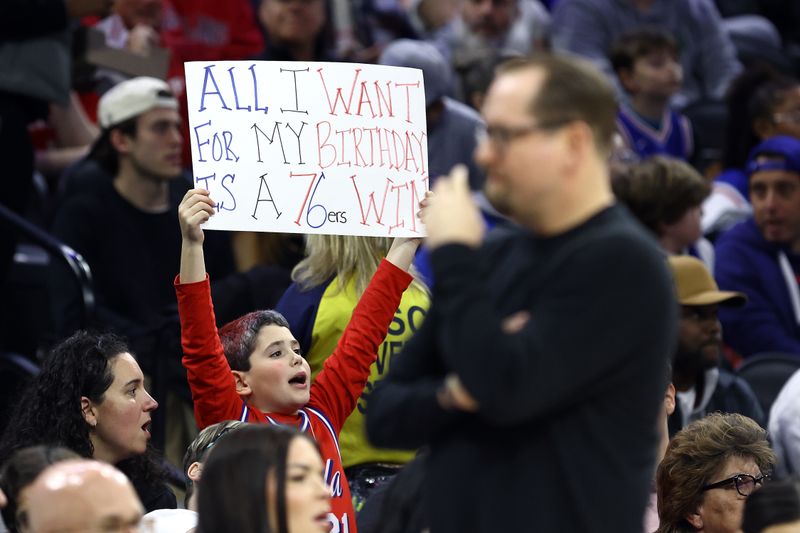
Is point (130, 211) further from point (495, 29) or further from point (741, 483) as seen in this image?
point (495, 29)

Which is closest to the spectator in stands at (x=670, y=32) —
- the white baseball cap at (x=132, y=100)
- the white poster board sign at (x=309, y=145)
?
the white baseball cap at (x=132, y=100)

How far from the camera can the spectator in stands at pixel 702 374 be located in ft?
19.4

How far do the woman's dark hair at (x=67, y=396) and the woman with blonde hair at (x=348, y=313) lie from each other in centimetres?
64

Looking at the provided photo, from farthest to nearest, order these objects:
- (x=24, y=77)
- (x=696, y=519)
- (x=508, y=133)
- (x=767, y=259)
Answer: (x=767, y=259), (x=24, y=77), (x=696, y=519), (x=508, y=133)

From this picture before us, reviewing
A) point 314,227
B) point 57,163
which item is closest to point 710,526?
point 314,227

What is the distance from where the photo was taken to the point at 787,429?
5789 millimetres

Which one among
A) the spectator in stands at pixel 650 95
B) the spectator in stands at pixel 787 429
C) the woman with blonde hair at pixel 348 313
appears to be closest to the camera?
the woman with blonde hair at pixel 348 313

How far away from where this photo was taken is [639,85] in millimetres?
9211

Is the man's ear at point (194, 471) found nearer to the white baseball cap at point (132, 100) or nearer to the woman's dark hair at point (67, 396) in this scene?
the woman's dark hair at point (67, 396)

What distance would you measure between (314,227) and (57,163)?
371 centimetres

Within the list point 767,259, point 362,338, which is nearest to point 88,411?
point 362,338

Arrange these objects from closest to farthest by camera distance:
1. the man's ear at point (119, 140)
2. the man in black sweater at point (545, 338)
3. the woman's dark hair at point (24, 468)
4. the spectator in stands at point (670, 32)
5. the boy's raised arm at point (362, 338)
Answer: the man in black sweater at point (545, 338) < the woman's dark hair at point (24, 468) < the boy's raised arm at point (362, 338) < the man's ear at point (119, 140) < the spectator in stands at point (670, 32)

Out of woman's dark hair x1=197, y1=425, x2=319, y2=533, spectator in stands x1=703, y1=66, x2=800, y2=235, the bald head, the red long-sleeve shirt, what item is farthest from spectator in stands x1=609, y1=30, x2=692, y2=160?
the bald head

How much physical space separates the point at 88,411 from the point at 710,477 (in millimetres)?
1942
